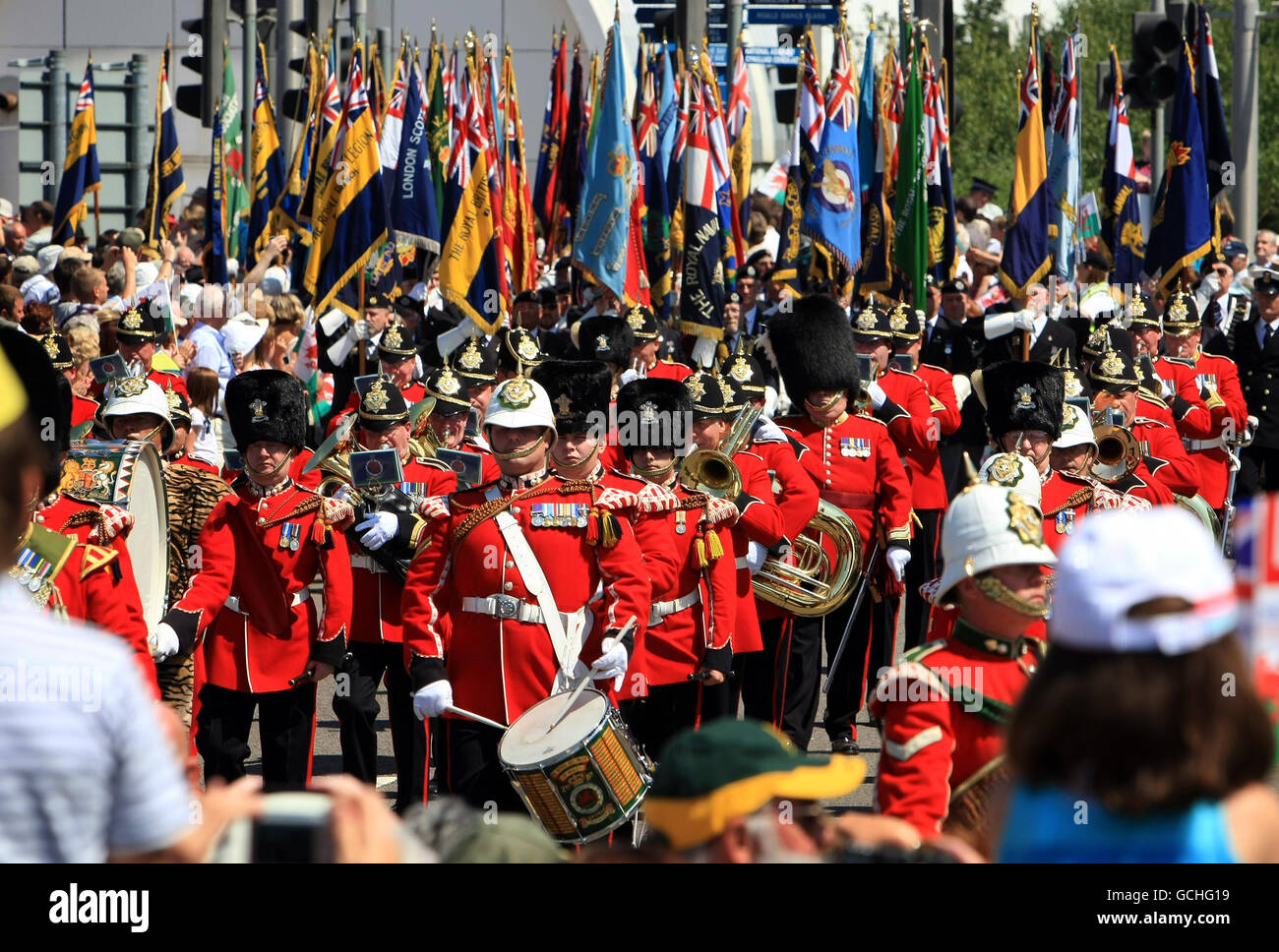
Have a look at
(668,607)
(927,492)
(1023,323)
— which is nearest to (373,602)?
(668,607)

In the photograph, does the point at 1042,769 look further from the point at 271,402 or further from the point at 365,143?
the point at 365,143

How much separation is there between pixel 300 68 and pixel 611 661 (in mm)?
17132

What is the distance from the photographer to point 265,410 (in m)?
7.79

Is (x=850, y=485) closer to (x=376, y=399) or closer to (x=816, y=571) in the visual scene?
(x=816, y=571)

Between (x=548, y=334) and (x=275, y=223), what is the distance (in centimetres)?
493

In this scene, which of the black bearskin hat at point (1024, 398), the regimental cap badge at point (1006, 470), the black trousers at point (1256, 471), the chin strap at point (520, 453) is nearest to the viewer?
the chin strap at point (520, 453)

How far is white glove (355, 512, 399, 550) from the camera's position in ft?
Result: 25.8

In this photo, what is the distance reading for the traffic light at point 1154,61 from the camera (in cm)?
1719

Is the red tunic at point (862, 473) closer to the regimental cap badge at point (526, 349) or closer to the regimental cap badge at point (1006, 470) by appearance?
the regimental cap badge at point (526, 349)

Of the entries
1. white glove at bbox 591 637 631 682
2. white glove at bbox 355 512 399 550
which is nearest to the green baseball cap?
white glove at bbox 591 637 631 682

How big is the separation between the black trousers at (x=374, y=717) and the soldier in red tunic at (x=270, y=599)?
9.0 inches

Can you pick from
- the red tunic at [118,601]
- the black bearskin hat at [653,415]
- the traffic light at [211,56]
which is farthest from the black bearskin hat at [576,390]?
the traffic light at [211,56]

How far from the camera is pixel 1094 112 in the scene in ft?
148

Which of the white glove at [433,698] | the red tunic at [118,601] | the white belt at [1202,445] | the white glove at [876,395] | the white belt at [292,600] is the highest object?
the white glove at [876,395]
